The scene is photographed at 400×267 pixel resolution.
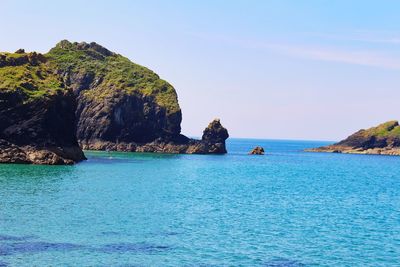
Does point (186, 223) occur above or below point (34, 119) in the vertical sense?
below

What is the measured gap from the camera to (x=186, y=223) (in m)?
58.3

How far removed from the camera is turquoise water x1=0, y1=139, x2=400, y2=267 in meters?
42.7

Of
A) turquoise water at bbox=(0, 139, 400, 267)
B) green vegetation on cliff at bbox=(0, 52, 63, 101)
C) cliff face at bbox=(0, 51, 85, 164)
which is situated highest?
green vegetation on cliff at bbox=(0, 52, 63, 101)

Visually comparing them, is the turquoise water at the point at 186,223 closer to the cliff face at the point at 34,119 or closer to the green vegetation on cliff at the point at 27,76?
the cliff face at the point at 34,119

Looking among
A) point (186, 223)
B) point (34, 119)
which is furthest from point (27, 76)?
point (186, 223)

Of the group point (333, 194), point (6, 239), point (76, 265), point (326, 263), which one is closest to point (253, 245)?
point (326, 263)

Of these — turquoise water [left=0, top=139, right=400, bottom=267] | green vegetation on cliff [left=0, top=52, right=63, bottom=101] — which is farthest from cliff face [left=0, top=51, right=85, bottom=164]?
turquoise water [left=0, top=139, right=400, bottom=267]

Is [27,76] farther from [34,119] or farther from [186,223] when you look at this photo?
[186,223]

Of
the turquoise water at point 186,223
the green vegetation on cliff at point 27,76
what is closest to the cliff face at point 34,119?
the green vegetation on cliff at point 27,76

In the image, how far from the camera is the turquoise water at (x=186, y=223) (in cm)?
4272

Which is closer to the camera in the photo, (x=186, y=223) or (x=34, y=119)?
(x=186, y=223)

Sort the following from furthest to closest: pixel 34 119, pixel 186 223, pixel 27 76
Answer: pixel 27 76 → pixel 34 119 → pixel 186 223

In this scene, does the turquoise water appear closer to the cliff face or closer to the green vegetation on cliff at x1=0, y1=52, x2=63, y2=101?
the cliff face

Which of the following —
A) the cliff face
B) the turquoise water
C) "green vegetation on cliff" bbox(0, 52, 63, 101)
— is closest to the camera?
the turquoise water
